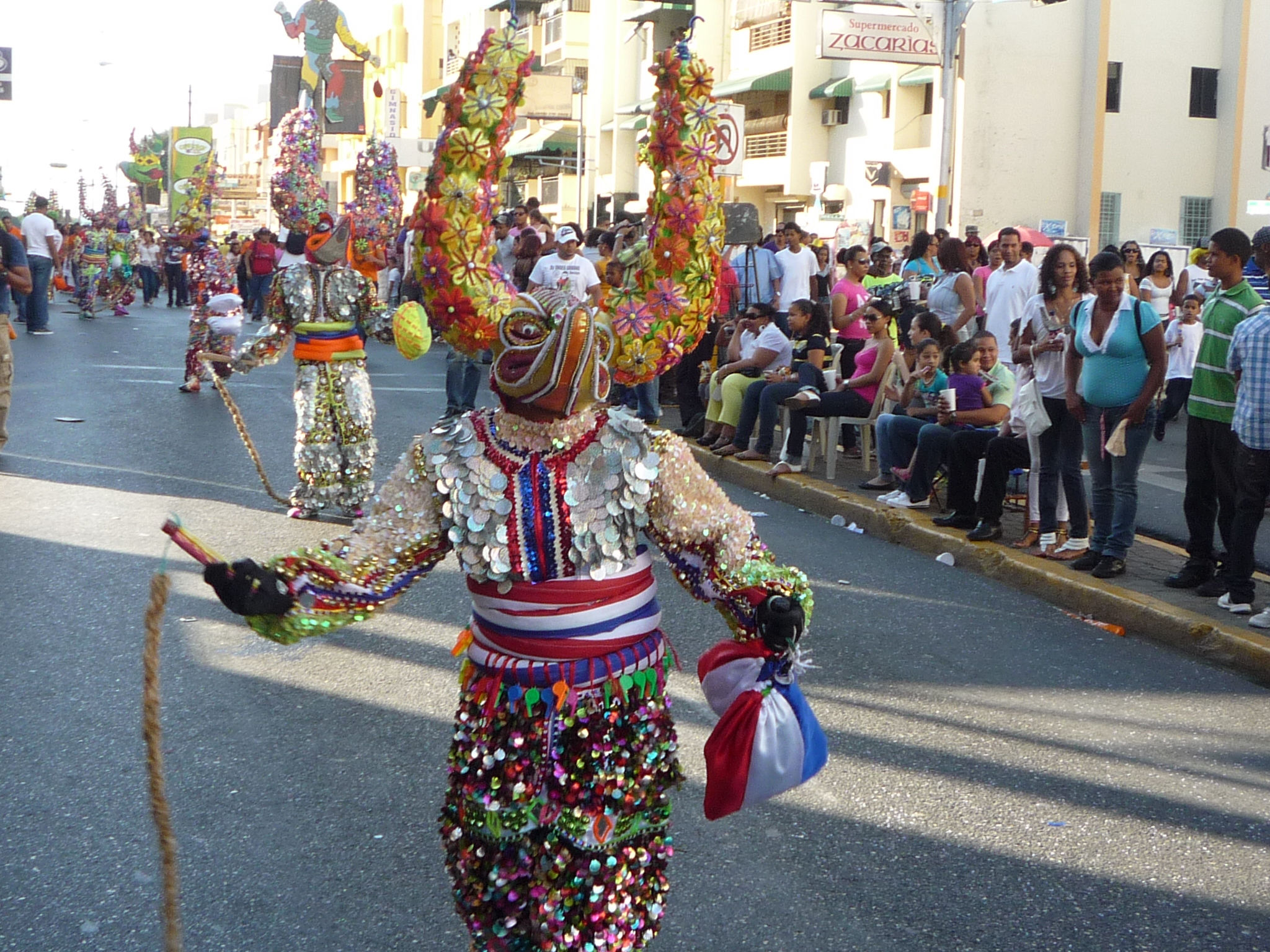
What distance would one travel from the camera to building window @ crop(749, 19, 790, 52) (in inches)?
1455

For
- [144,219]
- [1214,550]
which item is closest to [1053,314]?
[1214,550]

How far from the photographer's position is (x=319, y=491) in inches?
360

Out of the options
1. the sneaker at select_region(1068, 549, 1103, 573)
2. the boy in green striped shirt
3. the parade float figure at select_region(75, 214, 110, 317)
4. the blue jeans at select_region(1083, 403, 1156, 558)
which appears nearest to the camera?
the boy in green striped shirt

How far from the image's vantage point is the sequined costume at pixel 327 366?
8.93m

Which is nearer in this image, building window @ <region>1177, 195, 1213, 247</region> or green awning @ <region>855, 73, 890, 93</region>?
green awning @ <region>855, 73, 890, 93</region>

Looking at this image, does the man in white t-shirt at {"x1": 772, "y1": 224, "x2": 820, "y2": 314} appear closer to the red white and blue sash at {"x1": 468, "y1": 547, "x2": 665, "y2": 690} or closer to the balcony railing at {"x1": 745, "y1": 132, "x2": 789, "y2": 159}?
the red white and blue sash at {"x1": 468, "y1": 547, "x2": 665, "y2": 690}

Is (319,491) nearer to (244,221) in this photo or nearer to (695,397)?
(695,397)

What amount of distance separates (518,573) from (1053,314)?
630cm

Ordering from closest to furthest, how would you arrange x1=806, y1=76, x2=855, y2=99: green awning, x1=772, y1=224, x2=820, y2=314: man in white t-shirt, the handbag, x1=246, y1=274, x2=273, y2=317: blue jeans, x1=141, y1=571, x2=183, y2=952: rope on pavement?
x1=141, y1=571, x2=183, y2=952: rope on pavement < the handbag < x1=772, y1=224, x2=820, y2=314: man in white t-shirt < x1=246, y1=274, x2=273, y2=317: blue jeans < x1=806, y1=76, x2=855, y2=99: green awning

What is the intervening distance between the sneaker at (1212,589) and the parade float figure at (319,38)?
72.9 feet

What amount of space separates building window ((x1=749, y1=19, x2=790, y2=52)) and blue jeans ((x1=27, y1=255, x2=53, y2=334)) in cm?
1981

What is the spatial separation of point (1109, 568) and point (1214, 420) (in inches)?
38.6

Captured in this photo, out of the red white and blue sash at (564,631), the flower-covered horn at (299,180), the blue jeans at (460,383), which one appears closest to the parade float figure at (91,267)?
the blue jeans at (460,383)

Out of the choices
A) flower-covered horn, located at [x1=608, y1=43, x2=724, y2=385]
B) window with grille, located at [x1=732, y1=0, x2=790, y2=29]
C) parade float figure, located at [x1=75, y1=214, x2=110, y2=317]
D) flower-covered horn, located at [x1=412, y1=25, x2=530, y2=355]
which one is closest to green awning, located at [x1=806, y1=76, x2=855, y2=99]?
window with grille, located at [x1=732, y1=0, x2=790, y2=29]
